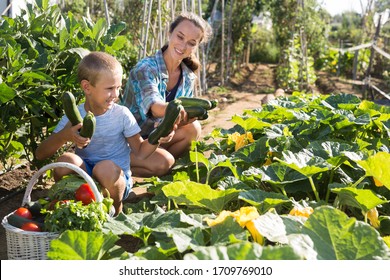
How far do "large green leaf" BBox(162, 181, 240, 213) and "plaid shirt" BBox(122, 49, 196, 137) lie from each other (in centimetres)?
150

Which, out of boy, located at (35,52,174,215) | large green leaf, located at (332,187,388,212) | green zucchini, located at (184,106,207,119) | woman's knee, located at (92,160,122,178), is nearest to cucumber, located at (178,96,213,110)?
green zucchini, located at (184,106,207,119)

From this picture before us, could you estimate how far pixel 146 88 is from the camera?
177 inches

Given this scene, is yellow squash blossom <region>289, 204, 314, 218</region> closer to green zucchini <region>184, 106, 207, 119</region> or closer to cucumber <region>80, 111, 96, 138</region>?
cucumber <region>80, 111, 96, 138</region>

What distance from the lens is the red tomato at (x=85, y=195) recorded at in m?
3.07

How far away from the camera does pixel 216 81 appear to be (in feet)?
43.3

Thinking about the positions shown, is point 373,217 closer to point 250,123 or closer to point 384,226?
point 384,226

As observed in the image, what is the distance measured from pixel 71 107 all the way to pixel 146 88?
1227 millimetres

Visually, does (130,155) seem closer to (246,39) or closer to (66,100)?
(66,100)

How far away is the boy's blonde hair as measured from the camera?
11.5 ft

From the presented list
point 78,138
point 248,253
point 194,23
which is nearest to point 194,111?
point 194,23

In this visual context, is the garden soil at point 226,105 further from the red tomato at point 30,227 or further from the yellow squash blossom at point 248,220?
the yellow squash blossom at point 248,220

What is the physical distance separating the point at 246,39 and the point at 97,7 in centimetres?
340

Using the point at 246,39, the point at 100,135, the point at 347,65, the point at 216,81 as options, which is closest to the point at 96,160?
the point at 100,135

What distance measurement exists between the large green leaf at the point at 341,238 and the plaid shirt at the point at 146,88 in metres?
2.28
